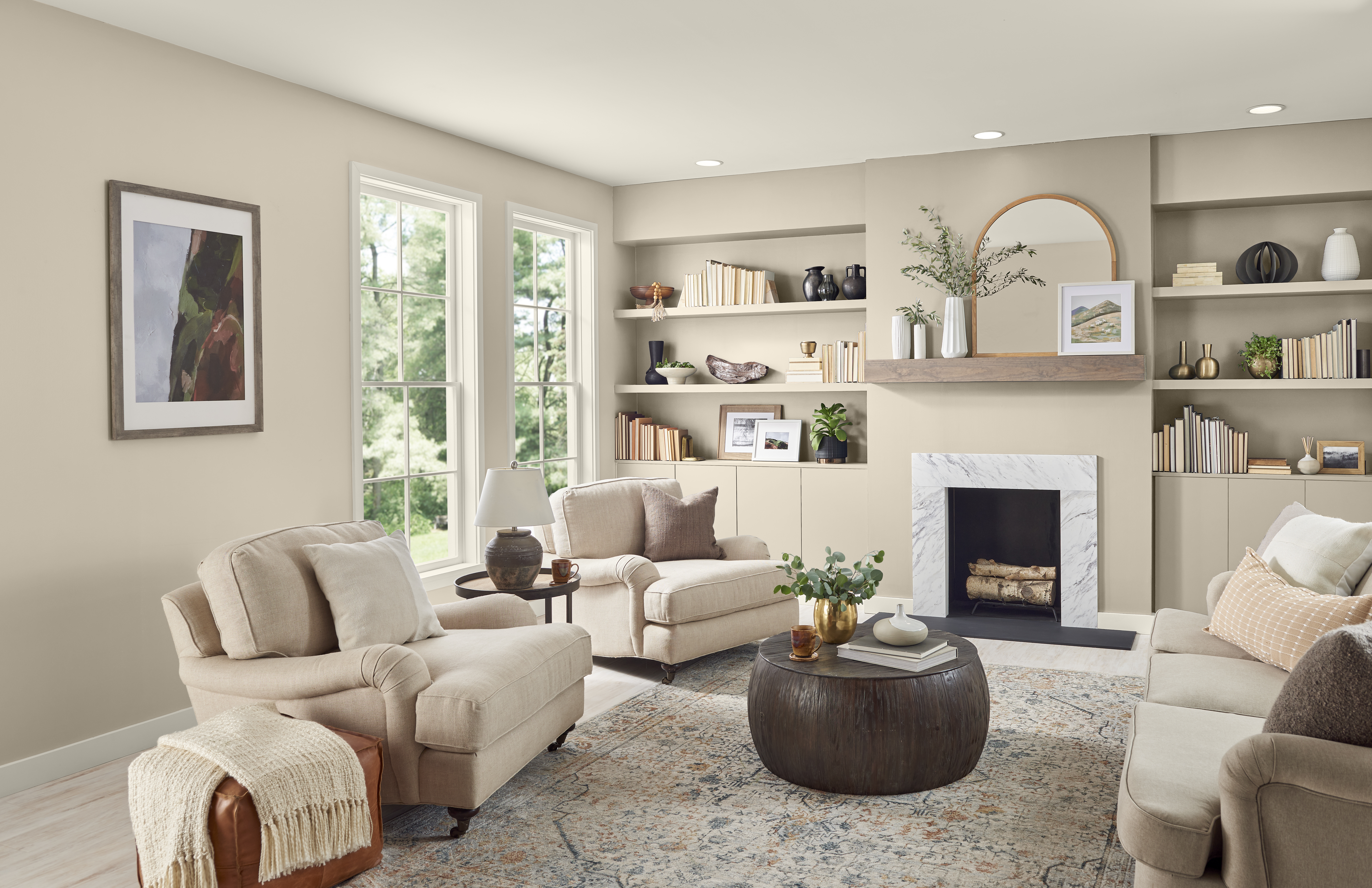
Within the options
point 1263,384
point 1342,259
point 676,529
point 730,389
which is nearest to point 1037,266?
point 1263,384

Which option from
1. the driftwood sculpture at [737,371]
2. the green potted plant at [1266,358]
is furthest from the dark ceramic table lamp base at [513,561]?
the green potted plant at [1266,358]

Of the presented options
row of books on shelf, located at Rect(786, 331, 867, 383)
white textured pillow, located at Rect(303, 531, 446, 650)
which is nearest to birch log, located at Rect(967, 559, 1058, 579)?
row of books on shelf, located at Rect(786, 331, 867, 383)

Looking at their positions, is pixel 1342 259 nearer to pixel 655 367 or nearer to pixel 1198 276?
pixel 1198 276

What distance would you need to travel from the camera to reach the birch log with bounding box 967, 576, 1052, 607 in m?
5.83

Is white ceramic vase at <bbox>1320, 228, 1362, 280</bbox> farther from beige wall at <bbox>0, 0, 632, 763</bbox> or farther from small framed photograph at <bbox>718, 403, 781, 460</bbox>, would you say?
beige wall at <bbox>0, 0, 632, 763</bbox>

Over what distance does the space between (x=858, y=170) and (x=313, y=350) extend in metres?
3.44

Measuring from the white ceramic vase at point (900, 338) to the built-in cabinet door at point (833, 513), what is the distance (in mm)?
775

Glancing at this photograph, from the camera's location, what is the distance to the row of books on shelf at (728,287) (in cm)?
661

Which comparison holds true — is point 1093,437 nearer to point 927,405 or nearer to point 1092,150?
point 927,405

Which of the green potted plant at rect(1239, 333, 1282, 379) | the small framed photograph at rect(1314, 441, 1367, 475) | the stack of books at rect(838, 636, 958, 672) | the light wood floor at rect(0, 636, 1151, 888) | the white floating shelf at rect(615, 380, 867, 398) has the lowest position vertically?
the light wood floor at rect(0, 636, 1151, 888)

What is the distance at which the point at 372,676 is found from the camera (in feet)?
9.55

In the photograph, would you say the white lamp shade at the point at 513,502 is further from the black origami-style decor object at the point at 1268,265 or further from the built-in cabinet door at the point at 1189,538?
the black origami-style decor object at the point at 1268,265

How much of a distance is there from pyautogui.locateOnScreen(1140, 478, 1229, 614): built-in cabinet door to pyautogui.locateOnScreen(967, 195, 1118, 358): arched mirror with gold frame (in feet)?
3.33

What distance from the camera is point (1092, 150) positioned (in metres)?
5.50
